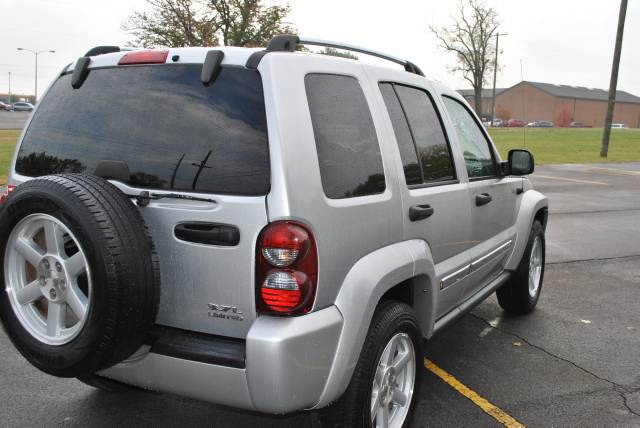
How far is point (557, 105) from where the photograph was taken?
111312 millimetres

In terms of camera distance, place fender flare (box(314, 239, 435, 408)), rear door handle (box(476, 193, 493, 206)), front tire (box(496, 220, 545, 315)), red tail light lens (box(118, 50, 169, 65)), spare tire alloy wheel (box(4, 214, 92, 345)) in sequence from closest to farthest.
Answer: spare tire alloy wheel (box(4, 214, 92, 345)) < fender flare (box(314, 239, 435, 408)) < red tail light lens (box(118, 50, 169, 65)) < rear door handle (box(476, 193, 493, 206)) < front tire (box(496, 220, 545, 315))

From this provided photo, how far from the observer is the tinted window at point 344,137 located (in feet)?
8.27

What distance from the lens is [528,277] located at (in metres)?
4.98

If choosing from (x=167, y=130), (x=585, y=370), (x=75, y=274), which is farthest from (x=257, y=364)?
(x=585, y=370)

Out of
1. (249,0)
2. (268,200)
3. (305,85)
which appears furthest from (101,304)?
(249,0)

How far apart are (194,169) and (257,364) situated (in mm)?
818

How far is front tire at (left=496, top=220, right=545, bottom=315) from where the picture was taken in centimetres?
492

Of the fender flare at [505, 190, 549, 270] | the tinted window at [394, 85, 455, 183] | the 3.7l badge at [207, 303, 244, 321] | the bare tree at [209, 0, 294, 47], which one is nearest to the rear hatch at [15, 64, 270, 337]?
the 3.7l badge at [207, 303, 244, 321]

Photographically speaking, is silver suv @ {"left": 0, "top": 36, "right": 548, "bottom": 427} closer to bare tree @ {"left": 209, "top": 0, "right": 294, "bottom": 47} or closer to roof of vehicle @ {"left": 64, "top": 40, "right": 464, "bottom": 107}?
roof of vehicle @ {"left": 64, "top": 40, "right": 464, "bottom": 107}

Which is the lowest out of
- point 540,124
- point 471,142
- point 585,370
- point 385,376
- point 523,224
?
point 540,124

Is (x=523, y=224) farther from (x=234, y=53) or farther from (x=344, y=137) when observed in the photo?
(x=234, y=53)

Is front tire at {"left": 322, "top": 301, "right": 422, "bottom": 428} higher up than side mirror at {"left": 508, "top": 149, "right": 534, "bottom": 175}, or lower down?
lower down

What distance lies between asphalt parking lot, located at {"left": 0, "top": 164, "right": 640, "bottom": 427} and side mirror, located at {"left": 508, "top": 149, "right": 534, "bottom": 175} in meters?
1.28

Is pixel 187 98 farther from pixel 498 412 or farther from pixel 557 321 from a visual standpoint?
pixel 557 321
